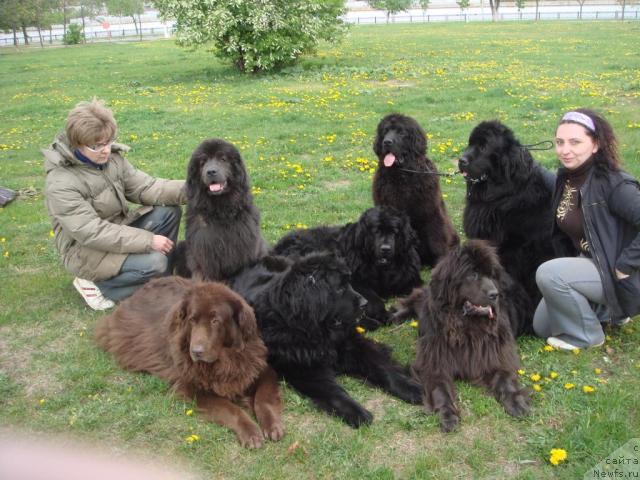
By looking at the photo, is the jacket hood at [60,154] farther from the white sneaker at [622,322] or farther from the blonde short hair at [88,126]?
the white sneaker at [622,322]

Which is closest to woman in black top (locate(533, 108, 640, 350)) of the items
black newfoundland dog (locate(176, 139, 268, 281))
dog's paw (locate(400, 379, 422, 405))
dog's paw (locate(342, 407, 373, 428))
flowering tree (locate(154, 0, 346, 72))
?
dog's paw (locate(400, 379, 422, 405))

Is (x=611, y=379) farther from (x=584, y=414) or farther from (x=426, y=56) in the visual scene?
(x=426, y=56)

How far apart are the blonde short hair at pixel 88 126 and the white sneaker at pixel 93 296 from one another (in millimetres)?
1307

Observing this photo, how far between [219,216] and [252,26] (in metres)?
13.7

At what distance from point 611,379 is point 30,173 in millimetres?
9483

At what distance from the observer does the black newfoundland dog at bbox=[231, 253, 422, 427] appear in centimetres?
416

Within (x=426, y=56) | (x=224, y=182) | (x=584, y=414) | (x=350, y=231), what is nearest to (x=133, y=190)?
(x=224, y=182)

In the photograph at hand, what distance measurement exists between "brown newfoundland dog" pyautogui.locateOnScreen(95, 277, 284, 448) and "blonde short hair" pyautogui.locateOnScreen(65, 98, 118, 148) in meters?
1.85

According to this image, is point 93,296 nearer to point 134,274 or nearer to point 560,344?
point 134,274

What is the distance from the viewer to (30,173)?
10133mm

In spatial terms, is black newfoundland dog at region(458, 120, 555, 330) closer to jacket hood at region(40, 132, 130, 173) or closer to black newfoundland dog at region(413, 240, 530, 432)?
black newfoundland dog at region(413, 240, 530, 432)

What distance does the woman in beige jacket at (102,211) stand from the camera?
5172 millimetres

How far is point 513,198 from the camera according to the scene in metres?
5.20

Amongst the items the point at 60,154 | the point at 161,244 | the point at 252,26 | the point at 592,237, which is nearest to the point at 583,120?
the point at 592,237
